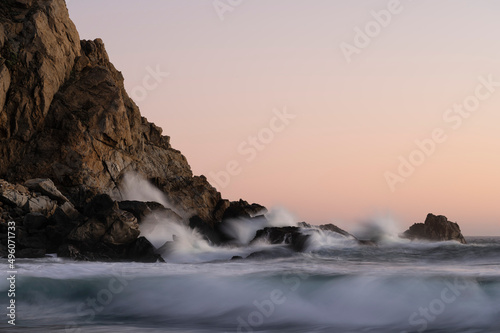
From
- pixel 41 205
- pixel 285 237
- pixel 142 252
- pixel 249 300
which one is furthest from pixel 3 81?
pixel 249 300

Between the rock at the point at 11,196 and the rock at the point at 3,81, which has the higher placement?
the rock at the point at 3,81

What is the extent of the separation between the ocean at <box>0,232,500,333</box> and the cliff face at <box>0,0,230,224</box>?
1332 centimetres

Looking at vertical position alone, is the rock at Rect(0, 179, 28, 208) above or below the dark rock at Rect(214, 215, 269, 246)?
above

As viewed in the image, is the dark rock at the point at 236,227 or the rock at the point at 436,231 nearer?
the dark rock at the point at 236,227

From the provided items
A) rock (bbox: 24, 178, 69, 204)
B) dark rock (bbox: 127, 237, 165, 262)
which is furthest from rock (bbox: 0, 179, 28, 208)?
dark rock (bbox: 127, 237, 165, 262)

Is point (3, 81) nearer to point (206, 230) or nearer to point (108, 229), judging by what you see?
point (206, 230)

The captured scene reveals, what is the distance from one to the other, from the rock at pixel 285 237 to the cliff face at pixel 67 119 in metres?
6.32

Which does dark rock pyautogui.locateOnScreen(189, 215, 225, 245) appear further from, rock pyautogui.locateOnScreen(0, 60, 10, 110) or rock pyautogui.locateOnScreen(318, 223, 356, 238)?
rock pyautogui.locateOnScreen(0, 60, 10, 110)

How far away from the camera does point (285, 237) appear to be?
29750 mm

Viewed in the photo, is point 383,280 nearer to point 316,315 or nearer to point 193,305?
point 316,315

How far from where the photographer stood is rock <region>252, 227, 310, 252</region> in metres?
29.0

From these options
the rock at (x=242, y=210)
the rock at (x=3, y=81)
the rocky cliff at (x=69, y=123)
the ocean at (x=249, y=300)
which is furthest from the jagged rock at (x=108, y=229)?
the rock at (x=3, y=81)

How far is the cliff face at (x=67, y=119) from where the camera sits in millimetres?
31812

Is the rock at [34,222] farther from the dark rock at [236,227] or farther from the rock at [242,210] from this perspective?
the rock at [242,210]
